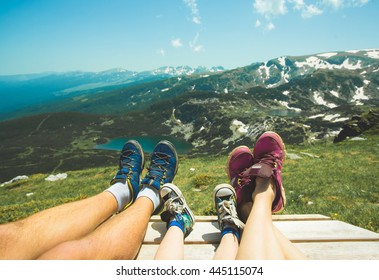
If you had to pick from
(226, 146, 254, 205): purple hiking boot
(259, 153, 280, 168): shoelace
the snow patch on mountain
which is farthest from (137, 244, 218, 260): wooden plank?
the snow patch on mountain

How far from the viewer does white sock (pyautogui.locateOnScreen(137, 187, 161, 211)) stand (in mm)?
4293

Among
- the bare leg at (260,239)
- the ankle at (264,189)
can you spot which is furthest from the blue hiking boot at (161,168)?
the bare leg at (260,239)

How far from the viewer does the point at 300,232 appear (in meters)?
3.84

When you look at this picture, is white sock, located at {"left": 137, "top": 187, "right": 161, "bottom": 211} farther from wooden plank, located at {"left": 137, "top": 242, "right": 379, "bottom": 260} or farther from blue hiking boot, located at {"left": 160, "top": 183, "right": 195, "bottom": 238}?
wooden plank, located at {"left": 137, "top": 242, "right": 379, "bottom": 260}

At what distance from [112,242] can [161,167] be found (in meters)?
2.67

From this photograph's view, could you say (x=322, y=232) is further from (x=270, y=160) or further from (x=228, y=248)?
(x=270, y=160)

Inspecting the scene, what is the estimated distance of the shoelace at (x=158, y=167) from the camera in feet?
16.2

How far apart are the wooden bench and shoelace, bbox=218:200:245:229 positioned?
334 mm

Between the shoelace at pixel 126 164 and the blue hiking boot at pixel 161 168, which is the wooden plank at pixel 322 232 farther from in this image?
the shoelace at pixel 126 164

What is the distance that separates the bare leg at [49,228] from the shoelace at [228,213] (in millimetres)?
1733
